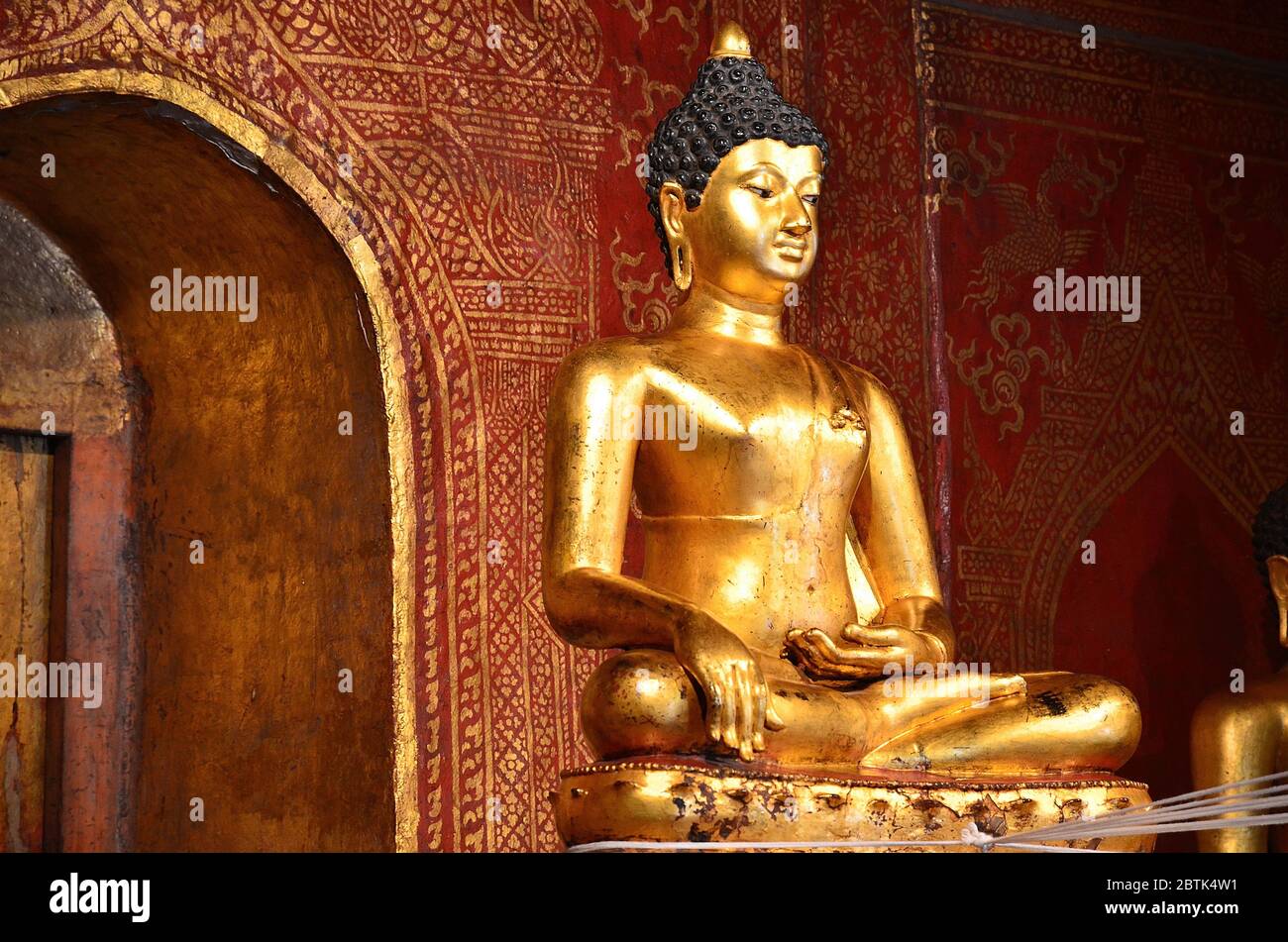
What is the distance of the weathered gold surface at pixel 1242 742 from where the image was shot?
5.06 metres

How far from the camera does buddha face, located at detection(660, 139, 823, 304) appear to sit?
4.24 m

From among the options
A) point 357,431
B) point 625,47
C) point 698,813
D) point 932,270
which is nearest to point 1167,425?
point 932,270

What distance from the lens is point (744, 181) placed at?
424 cm

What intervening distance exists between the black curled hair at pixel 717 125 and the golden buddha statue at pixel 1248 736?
5.59 feet

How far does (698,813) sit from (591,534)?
0.67 meters

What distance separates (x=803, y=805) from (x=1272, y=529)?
2.08m

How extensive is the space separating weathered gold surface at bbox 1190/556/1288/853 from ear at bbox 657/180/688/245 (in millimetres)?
1791

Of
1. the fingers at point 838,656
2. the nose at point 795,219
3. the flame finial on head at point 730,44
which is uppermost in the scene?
the flame finial on head at point 730,44

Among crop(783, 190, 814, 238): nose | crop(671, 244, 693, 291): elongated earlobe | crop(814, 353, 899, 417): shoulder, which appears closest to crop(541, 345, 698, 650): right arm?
crop(671, 244, 693, 291): elongated earlobe

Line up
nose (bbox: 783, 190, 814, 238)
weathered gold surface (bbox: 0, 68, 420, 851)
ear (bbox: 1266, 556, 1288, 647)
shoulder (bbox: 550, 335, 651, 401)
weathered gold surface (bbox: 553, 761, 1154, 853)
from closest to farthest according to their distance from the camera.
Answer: weathered gold surface (bbox: 553, 761, 1154, 853) → shoulder (bbox: 550, 335, 651, 401) → nose (bbox: 783, 190, 814, 238) → weathered gold surface (bbox: 0, 68, 420, 851) → ear (bbox: 1266, 556, 1288, 647)

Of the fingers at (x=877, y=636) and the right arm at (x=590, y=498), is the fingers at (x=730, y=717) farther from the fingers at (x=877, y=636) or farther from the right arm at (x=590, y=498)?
the fingers at (x=877, y=636)

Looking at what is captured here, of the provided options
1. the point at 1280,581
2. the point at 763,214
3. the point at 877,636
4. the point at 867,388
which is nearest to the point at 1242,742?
the point at 1280,581

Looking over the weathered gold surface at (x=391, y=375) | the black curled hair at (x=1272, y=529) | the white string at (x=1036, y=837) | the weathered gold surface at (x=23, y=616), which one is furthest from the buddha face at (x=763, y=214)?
the weathered gold surface at (x=23, y=616)

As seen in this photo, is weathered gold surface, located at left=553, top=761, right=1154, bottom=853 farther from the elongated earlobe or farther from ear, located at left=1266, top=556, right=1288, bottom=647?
ear, located at left=1266, top=556, right=1288, bottom=647
